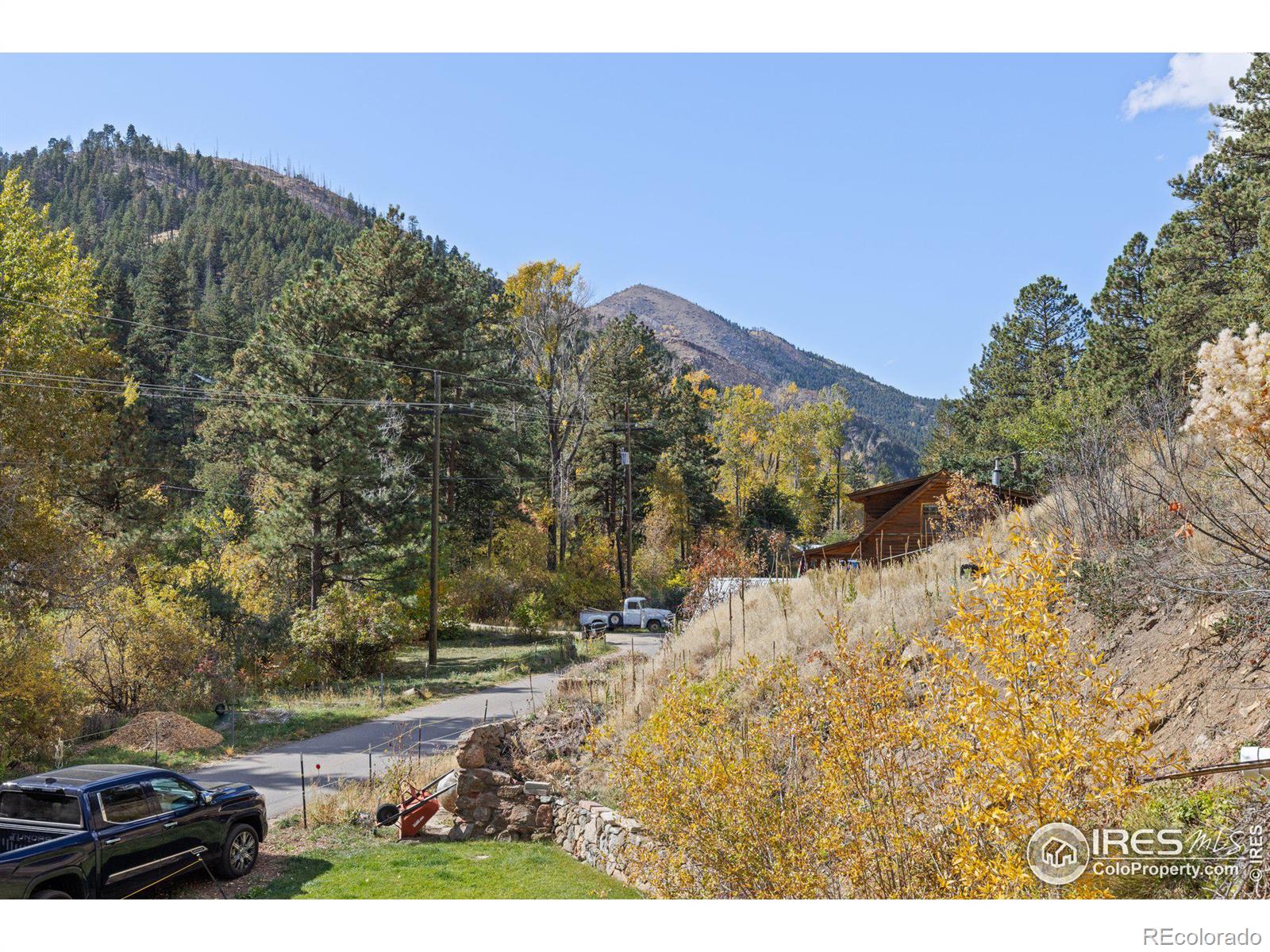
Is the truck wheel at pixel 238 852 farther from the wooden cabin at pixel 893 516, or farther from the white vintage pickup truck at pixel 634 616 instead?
the white vintage pickup truck at pixel 634 616

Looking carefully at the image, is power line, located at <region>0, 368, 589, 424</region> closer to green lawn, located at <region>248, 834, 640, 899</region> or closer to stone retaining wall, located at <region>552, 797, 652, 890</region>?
green lawn, located at <region>248, 834, 640, 899</region>

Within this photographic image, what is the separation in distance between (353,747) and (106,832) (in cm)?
912

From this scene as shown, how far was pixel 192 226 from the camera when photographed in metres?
118

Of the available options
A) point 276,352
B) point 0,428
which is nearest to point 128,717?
point 0,428

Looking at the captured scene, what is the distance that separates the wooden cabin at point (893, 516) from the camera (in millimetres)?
30250

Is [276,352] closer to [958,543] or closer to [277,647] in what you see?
[277,647]

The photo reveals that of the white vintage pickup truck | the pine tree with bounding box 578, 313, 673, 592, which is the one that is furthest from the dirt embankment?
the pine tree with bounding box 578, 313, 673, 592

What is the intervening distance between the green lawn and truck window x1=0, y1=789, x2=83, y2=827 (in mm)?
2256

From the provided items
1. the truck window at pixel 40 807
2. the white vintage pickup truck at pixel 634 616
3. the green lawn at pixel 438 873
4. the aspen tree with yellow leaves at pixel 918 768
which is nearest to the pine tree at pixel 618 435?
the white vintage pickup truck at pixel 634 616

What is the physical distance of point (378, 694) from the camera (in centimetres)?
2284

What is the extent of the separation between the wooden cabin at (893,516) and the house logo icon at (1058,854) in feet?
81.5

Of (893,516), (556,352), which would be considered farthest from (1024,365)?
(556,352)

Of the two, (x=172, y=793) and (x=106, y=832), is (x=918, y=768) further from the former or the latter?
(x=172, y=793)

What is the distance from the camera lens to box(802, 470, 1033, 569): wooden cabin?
30.2 metres
